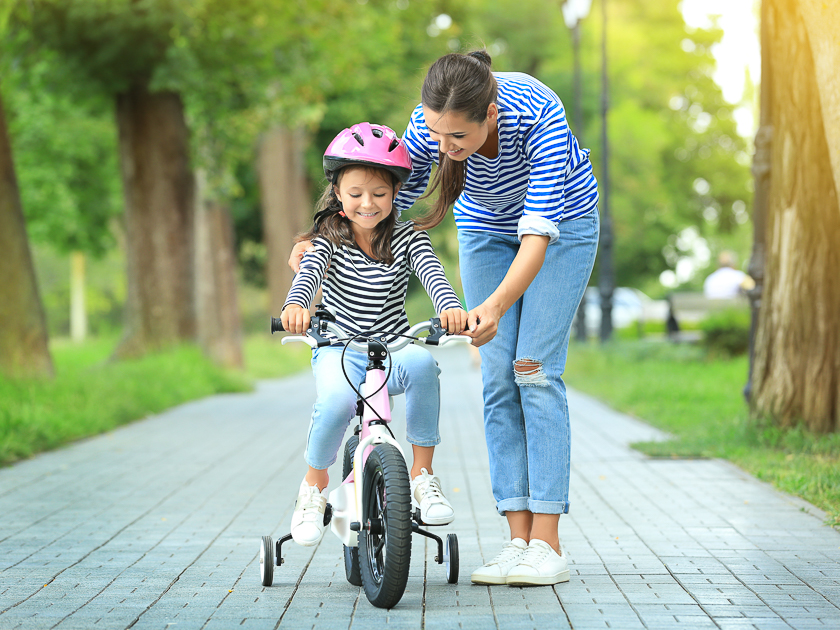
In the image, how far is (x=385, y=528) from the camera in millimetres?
3342

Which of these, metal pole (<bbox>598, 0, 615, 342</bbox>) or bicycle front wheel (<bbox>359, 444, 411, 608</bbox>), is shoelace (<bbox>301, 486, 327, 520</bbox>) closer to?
bicycle front wheel (<bbox>359, 444, 411, 608</bbox>)

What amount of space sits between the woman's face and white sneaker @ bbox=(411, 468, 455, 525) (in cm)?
116

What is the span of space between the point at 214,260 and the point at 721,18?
28759 millimetres

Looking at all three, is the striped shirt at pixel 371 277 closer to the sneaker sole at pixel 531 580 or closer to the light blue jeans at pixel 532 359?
the light blue jeans at pixel 532 359

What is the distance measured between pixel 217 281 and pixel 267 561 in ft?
52.0

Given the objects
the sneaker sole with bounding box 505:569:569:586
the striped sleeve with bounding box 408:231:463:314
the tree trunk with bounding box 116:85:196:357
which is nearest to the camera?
the striped sleeve with bounding box 408:231:463:314

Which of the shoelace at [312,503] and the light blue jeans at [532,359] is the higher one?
the light blue jeans at [532,359]

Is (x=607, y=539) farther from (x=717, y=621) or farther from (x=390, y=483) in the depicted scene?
(x=390, y=483)

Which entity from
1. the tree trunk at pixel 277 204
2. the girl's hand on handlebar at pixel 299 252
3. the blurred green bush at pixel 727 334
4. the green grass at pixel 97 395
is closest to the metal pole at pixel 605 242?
the blurred green bush at pixel 727 334

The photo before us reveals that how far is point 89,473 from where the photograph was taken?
6.88 m

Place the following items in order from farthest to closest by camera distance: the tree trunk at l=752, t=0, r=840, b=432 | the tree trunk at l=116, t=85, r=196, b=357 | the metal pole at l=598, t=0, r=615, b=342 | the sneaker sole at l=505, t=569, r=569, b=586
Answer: the metal pole at l=598, t=0, r=615, b=342
the tree trunk at l=116, t=85, r=196, b=357
the tree trunk at l=752, t=0, r=840, b=432
the sneaker sole at l=505, t=569, r=569, b=586

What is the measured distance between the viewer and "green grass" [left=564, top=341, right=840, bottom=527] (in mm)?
6082

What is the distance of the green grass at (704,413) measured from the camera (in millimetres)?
→ 6082

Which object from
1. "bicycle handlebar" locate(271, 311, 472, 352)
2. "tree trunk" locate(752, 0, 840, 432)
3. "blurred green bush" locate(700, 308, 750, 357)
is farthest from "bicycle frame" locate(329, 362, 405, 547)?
"blurred green bush" locate(700, 308, 750, 357)
